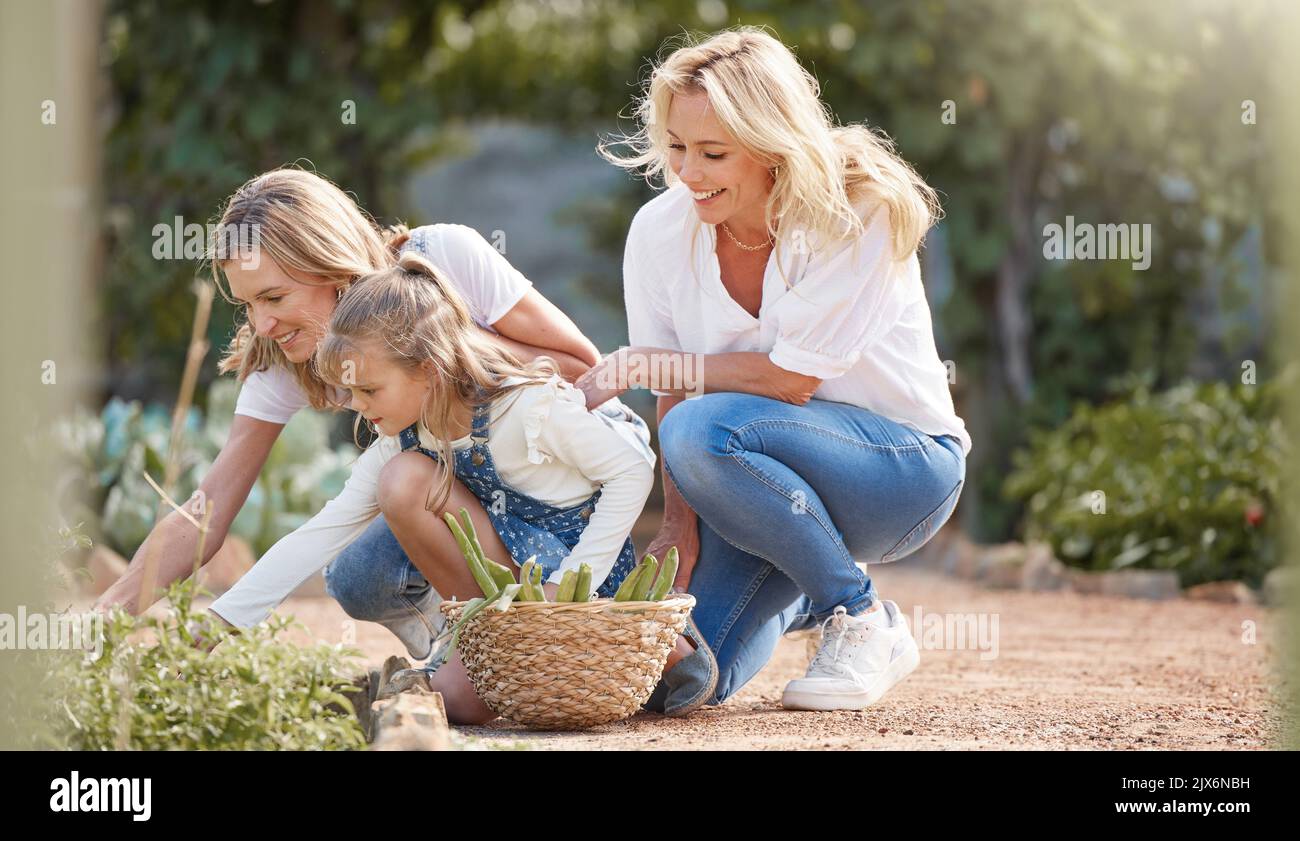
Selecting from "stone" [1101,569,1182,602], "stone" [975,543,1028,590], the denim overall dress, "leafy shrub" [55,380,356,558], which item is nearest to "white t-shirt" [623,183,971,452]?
the denim overall dress

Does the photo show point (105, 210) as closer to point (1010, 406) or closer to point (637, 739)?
point (1010, 406)

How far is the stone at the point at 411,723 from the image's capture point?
1.90 meters

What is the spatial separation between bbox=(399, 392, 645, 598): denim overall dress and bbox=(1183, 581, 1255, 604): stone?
108 inches

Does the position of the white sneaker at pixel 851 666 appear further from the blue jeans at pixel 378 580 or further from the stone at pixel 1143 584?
the stone at pixel 1143 584

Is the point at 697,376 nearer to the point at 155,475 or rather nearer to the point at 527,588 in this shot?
the point at 527,588

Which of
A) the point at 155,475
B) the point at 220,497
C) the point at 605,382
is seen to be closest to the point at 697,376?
the point at 605,382

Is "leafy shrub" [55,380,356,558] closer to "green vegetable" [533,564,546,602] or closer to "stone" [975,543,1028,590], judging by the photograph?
"stone" [975,543,1028,590]

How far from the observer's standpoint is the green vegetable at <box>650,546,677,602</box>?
238 cm

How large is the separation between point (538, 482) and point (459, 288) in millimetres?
434

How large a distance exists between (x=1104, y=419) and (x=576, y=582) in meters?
3.87

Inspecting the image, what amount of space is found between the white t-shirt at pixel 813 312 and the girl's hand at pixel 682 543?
0.34m

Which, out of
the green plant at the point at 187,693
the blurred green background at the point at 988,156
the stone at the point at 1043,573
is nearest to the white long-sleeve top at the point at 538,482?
the green plant at the point at 187,693
